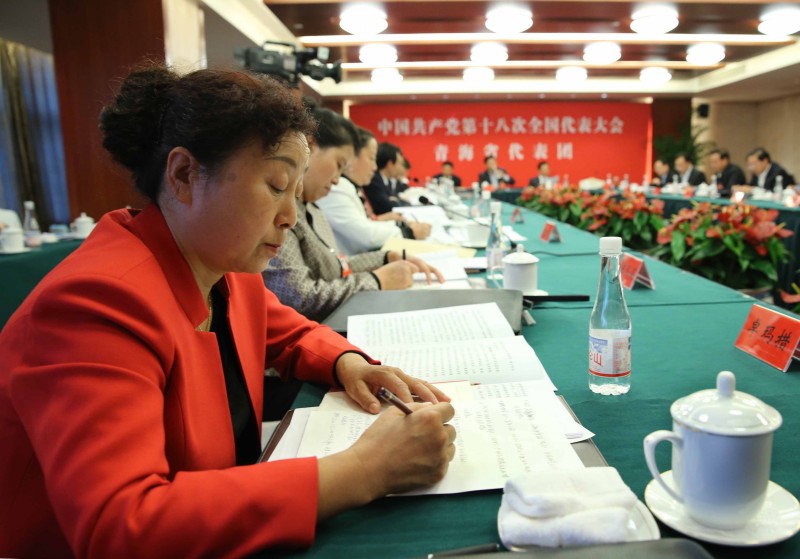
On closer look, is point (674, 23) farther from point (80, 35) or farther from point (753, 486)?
point (753, 486)

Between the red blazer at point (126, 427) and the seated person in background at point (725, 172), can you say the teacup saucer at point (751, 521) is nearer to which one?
the red blazer at point (126, 427)

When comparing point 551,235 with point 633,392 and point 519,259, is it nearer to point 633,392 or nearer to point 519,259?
point 519,259

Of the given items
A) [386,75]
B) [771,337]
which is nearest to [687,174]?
[386,75]

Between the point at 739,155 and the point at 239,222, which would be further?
the point at 739,155

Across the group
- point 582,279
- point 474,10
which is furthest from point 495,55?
point 582,279

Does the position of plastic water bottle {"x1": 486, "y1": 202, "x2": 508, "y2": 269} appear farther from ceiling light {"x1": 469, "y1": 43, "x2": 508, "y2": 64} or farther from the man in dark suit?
the man in dark suit

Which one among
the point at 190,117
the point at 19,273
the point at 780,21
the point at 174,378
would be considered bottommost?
the point at 19,273

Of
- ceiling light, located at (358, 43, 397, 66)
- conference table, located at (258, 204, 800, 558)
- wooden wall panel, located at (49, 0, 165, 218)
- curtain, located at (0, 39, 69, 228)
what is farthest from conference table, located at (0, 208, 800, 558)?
curtain, located at (0, 39, 69, 228)

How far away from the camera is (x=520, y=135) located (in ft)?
38.2

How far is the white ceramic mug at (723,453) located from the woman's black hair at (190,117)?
524mm

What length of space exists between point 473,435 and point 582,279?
1184 millimetres

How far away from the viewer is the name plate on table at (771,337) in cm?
94

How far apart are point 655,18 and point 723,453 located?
5.68 m

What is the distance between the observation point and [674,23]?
5.38 meters
